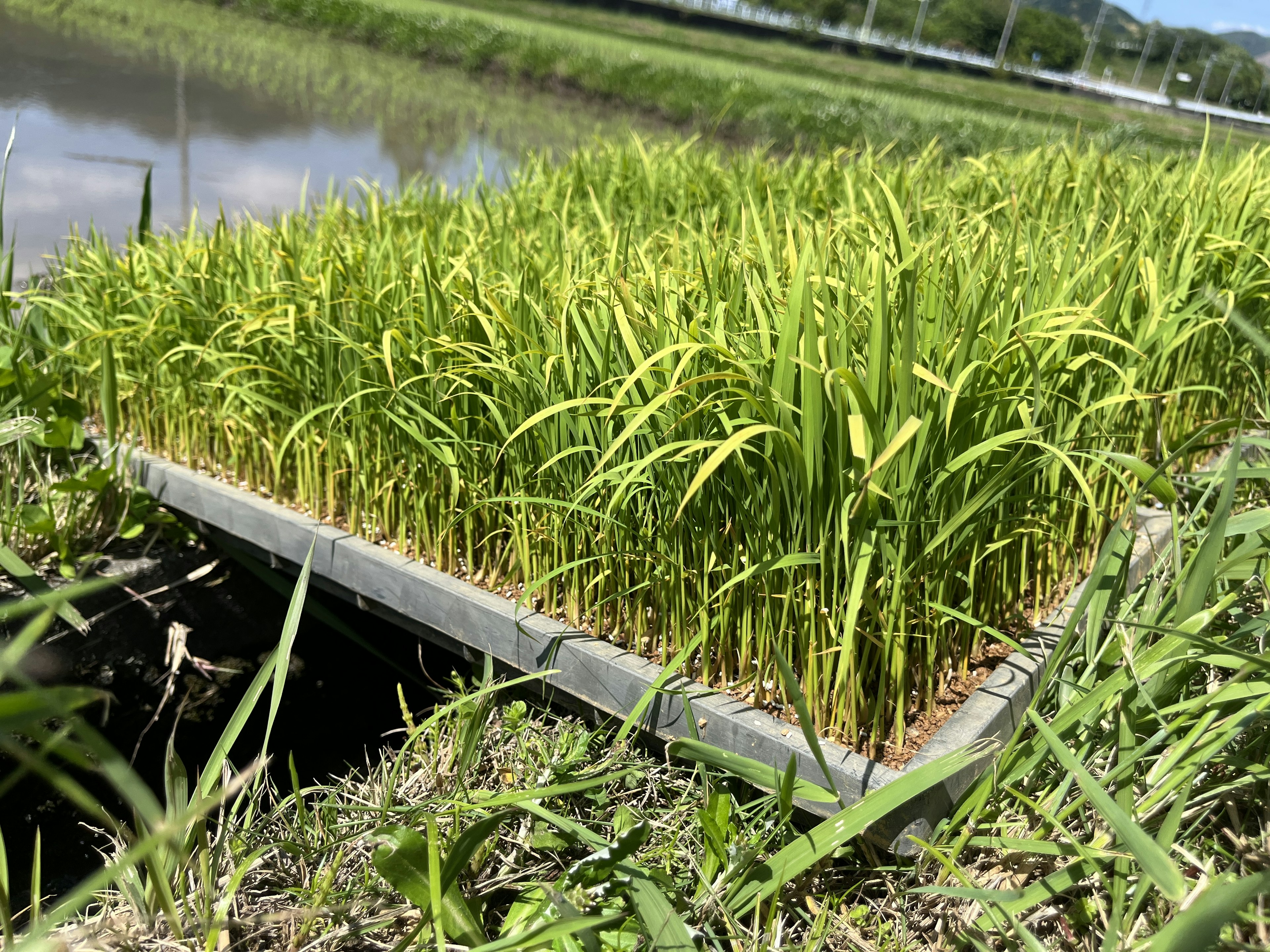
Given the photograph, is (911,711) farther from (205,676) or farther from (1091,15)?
(1091,15)

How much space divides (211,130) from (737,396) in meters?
8.90

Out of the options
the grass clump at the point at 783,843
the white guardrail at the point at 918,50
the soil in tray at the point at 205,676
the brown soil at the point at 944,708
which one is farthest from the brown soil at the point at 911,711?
the white guardrail at the point at 918,50

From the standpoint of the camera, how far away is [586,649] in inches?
54.4

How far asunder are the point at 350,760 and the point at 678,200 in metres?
2.12

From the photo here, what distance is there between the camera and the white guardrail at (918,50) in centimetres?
4581

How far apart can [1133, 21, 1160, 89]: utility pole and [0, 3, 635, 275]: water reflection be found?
322 ft

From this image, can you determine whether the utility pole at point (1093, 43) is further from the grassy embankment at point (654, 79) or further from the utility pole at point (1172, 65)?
the grassy embankment at point (654, 79)

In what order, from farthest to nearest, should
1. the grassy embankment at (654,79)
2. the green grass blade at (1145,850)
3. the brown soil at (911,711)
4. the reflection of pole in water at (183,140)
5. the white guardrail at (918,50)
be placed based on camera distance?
the white guardrail at (918,50)
the grassy embankment at (654,79)
the reflection of pole in water at (183,140)
the brown soil at (911,711)
the green grass blade at (1145,850)

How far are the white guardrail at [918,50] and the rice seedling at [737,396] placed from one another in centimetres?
4685

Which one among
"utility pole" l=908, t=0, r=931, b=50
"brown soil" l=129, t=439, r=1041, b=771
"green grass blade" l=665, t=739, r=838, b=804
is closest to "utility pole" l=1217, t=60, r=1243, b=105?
"utility pole" l=908, t=0, r=931, b=50

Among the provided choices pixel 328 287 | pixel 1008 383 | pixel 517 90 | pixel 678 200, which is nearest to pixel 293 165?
pixel 678 200

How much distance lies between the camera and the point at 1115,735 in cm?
114

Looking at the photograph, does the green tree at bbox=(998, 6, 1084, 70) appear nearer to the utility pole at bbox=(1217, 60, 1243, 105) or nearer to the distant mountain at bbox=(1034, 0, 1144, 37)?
the distant mountain at bbox=(1034, 0, 1144, 37)

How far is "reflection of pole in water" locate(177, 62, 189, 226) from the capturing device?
5055 mm
